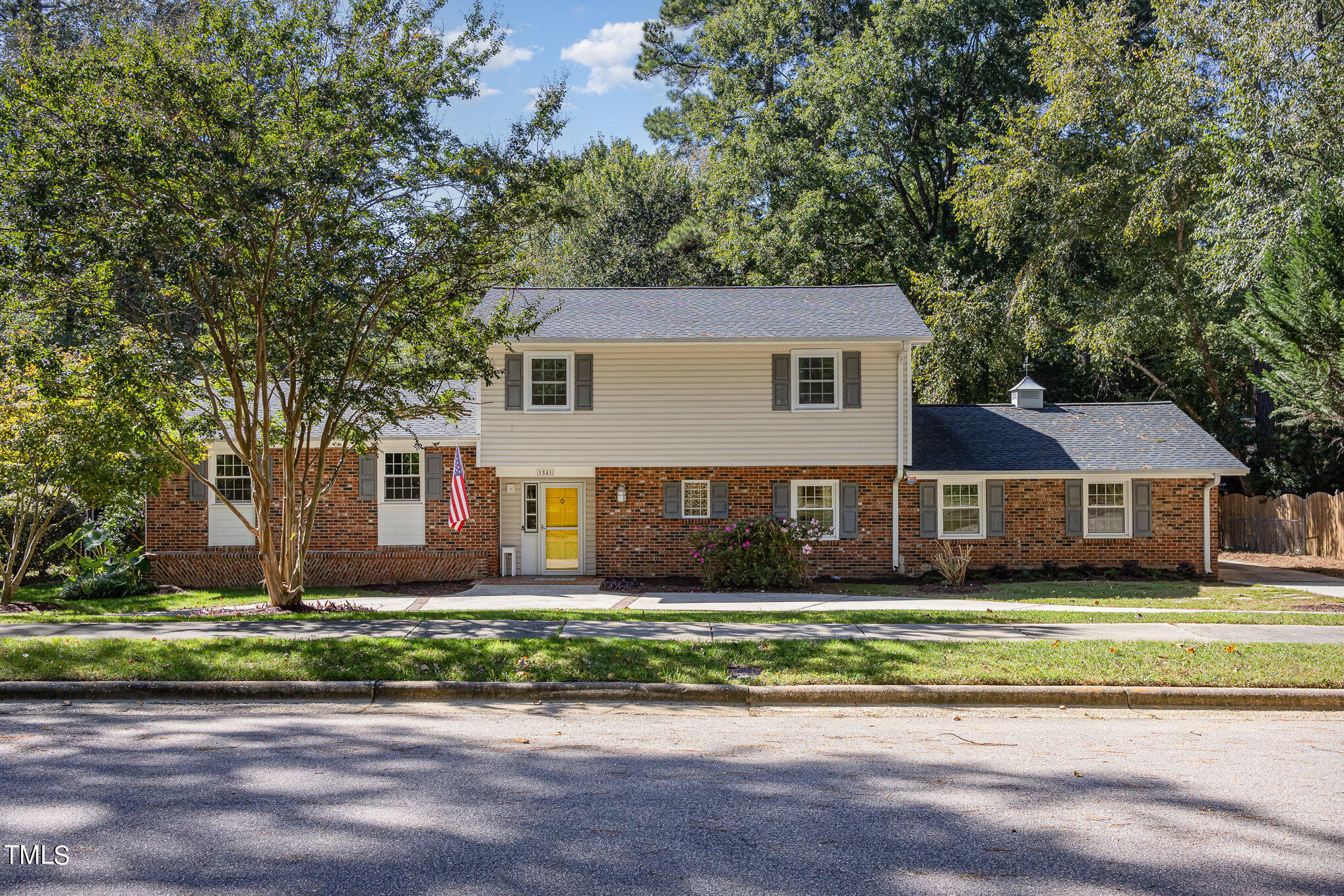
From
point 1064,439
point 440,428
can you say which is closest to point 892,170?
point 1064,439

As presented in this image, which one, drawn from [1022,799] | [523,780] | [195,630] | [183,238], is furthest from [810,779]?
[183,238]

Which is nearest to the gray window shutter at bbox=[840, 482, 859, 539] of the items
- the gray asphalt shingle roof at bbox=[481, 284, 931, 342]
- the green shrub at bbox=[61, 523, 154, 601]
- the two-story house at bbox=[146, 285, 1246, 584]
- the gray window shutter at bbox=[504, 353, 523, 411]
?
the two-story house at bbox=[146, 285, 1246, 584]

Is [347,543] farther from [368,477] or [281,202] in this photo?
[281,202]

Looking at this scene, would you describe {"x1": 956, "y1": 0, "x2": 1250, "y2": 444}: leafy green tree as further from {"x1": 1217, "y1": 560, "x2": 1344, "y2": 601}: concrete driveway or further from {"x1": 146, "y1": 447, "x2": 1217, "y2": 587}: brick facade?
{"x1": 146, "y1": 447, "x2": 1217, "y2": 587}: brick facade

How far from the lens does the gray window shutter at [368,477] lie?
64.4 feet

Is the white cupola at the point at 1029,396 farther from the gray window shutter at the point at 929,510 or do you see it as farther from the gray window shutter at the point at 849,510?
the gray window shutter at the point at 849,510

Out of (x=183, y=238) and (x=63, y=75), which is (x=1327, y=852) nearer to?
(x=183, y=238)

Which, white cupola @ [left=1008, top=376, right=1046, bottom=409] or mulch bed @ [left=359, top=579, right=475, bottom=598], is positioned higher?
white cupola @ [left=1008, top=376, right=1046, bottom=409]

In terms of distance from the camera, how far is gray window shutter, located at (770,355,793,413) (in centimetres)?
1909

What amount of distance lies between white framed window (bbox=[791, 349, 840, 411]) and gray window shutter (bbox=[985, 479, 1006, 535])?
12.8ft

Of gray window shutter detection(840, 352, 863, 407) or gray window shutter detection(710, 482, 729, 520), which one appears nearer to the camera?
gray window shutter detection(840, 352, 863, 407)

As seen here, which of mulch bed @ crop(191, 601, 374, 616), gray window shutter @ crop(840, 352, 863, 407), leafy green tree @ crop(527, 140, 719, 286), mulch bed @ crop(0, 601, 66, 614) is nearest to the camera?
mulch bed @ crop(191, 601, 374, 616)

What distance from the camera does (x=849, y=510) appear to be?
19.5 m

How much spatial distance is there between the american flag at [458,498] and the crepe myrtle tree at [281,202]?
3.96 meters
